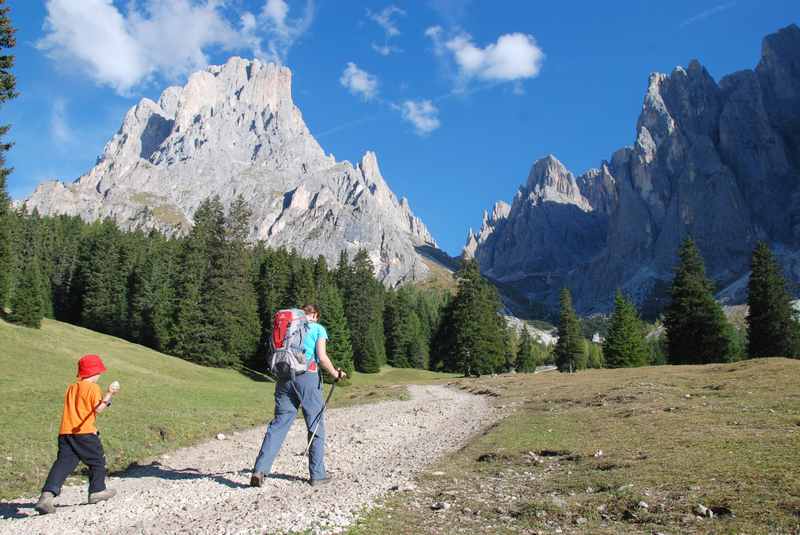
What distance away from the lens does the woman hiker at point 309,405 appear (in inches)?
395

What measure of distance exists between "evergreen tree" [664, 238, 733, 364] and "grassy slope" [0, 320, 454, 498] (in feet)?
123

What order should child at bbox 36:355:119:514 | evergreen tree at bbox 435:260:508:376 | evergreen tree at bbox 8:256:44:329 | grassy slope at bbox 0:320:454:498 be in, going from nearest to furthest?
child at bbox 36:355:119:514 → grassy slope at bbox 0:320:454:498 → evergreen tree at bbox 8:256:44:329 → evergreen tree at bbox 435:260:508:376

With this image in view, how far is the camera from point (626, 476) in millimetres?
9680

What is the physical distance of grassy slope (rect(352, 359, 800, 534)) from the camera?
23.5ft

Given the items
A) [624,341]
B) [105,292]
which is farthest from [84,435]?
[105,292]

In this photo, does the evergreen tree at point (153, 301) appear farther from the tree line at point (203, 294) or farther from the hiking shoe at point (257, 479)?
the hiking shoe at point (257, 479)

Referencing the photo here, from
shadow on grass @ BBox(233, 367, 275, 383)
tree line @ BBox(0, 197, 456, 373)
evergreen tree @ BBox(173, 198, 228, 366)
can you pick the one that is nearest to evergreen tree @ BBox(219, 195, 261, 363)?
tree line @ BBox(0, 197, 456, 373)

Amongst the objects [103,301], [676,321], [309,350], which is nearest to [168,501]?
[309,350]

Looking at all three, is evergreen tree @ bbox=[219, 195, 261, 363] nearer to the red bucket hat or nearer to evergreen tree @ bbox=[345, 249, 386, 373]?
evergreen tree @ bbox=[345, 249, 386, 373]

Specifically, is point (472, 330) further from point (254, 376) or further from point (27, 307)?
point (27, 307)

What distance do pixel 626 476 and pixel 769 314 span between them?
189 feet

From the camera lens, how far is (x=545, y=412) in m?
23.3

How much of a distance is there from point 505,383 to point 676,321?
27.2m

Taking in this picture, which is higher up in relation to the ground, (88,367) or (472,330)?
(472,330)
